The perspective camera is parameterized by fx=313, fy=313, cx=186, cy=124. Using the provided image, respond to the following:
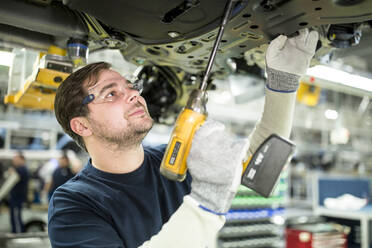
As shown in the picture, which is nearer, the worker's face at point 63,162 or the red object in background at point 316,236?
the red object in background at point 316,236

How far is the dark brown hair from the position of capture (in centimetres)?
133

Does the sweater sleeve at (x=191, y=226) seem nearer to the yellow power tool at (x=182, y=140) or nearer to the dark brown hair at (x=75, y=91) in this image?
the yellow power tool at (x=182, y=140)

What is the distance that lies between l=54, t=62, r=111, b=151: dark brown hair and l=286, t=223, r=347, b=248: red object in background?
146 inches

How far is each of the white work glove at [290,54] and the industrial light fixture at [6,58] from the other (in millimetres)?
1164

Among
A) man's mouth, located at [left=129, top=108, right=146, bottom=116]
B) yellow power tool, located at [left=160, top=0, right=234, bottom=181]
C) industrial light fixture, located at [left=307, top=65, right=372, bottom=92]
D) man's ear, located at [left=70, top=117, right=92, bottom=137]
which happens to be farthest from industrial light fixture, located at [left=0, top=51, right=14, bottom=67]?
industrial light fixture, located at [left=307, top=65, right=372, bottom=92]

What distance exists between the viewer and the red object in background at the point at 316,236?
159 inches

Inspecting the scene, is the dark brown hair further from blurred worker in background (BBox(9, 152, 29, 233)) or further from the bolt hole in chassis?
blurred worker in background (BBox(9, 152, 29, 233))

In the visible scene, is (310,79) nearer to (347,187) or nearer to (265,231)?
(265,231)

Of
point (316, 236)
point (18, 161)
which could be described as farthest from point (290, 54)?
point (18, 161)

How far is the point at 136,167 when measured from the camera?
1.41 metres

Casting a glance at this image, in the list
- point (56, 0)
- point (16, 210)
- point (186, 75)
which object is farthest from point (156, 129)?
point (56, 0)

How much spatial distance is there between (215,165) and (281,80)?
20.2 inches

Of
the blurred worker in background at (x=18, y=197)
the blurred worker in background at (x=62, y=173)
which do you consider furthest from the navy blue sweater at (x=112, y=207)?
the blurred worker in background at (x=18, y=197)

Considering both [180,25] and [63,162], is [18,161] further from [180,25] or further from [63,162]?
[180,25]
